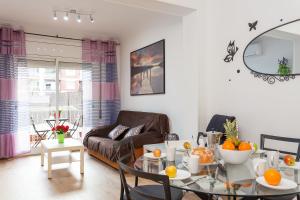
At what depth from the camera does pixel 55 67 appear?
5.31 metres

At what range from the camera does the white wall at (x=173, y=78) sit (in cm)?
354

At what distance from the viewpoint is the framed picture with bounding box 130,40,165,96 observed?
4.52 m

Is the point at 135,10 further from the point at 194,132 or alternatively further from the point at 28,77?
the point at 28,77

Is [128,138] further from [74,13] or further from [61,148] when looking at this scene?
[74,13]

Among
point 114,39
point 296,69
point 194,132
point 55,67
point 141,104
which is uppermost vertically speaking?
point 114,39

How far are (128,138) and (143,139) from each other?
24cm

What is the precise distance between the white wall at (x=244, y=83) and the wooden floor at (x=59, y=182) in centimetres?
119

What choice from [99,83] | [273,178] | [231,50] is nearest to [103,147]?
[99,83]

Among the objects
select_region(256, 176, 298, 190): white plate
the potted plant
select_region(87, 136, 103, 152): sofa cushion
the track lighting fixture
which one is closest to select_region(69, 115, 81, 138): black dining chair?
select_region(87, 136, 103, 152): sofa cushion

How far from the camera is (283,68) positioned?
2.59 metres

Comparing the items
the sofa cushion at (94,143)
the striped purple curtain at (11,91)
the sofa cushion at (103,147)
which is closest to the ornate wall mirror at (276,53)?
the sofa cushion at (103,147)

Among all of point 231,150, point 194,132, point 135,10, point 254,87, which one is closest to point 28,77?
point 135,10

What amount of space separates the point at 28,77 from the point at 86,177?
264 centimetres

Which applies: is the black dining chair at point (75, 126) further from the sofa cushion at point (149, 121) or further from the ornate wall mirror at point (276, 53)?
the ornate wall mirror at point (276, 53)
